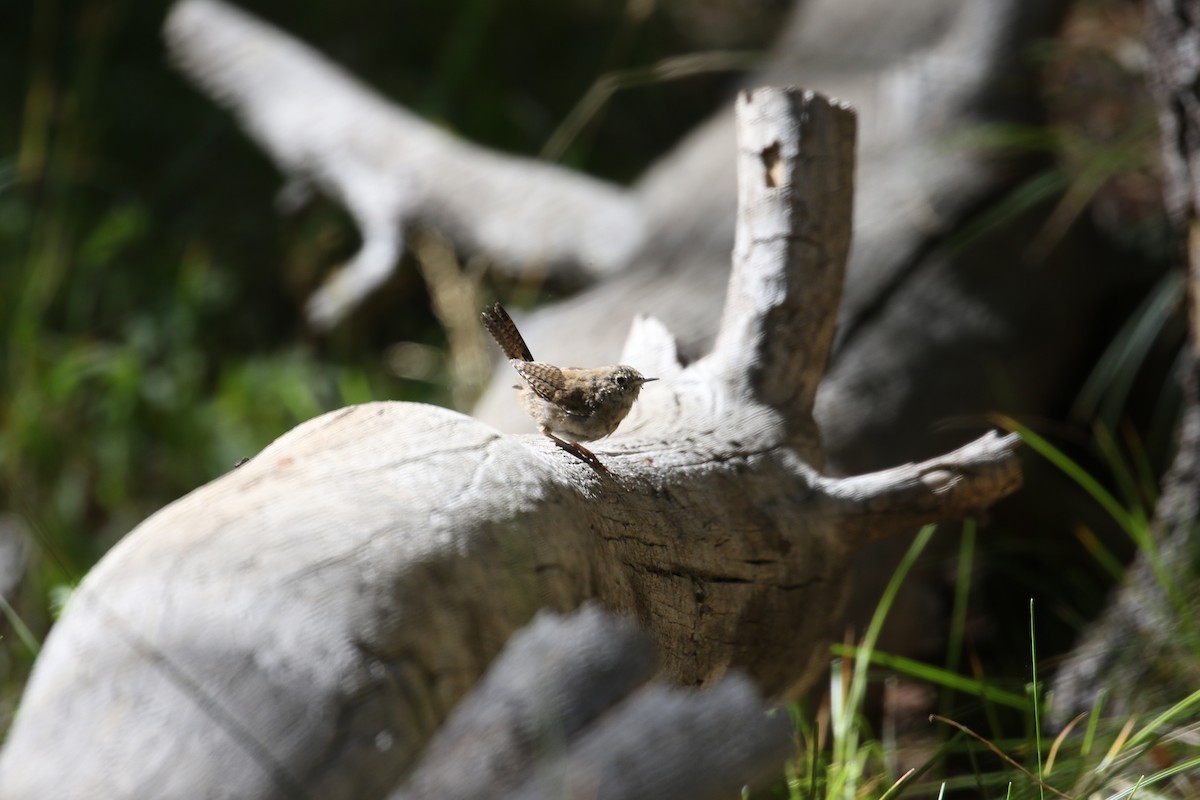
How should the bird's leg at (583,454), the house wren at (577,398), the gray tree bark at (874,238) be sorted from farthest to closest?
the gray tree bark at (874,238) < the house wren at (577,398) < the bird's leg at (583,454)

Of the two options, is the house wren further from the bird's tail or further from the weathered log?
the weathered log

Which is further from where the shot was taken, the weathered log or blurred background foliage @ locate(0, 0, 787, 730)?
blurred background foliage @ locate(0, 0, 787, 730)

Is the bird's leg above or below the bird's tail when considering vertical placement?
below

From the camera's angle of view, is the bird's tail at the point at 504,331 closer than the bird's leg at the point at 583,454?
No

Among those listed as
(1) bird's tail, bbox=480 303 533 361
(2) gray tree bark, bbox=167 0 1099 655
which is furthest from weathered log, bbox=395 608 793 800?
(2) gray tree bark, bbox=167 0 1099 655

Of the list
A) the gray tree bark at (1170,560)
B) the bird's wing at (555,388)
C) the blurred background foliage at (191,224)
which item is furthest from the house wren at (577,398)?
the blurred background foliage at (191,224)

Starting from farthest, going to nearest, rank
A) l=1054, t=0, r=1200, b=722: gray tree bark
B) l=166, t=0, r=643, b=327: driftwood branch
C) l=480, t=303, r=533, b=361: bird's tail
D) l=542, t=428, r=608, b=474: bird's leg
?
l=166, t=0, r=643, b=327: driftwood branch, l=1054, t=0, r=1200, b=722: gray tree bark, l=480, t=303, r=533, b=361: bird's tail, l=542, t=428, r=608, b=474: bird's leg

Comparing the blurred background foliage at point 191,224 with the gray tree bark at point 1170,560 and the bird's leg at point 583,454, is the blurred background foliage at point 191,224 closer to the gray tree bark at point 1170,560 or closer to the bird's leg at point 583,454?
the gray tree bark at point 1170,560
